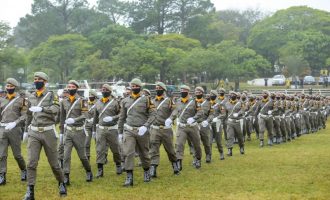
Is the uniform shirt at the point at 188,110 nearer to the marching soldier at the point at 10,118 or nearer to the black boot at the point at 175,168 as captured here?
the black boot at the point at 175,168

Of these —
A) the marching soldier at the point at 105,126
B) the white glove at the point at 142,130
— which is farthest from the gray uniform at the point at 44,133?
the marching soldier at the point at 105,126

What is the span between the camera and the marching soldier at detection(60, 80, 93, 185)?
36.7 ft

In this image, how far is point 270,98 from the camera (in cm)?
2080

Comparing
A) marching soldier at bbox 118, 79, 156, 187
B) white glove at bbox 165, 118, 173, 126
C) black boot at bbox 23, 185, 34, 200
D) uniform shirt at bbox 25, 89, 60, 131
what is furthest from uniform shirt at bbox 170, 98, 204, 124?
black boot at bbox 23, 185, 34, 200

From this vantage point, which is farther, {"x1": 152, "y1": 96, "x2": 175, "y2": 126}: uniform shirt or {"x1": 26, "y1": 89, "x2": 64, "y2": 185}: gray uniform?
{"x1": 152, "y1": 96, "x2": 175, "y2": 126}: uniform shirt

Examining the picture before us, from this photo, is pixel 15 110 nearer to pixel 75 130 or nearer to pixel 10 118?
pixel 10 118

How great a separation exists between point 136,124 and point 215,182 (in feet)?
7.47

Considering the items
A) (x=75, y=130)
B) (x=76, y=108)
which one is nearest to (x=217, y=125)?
(x=76, y=108)

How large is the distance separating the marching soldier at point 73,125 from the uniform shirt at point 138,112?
0.91 m

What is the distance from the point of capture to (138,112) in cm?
1155

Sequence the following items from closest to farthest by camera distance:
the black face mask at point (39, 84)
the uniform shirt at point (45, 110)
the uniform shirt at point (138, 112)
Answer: the uniform shirt at point (45, 110)
the black face mask at point (39, 84)
the uniform shirt at point (138, 112)

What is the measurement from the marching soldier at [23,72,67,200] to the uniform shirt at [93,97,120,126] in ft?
7.71

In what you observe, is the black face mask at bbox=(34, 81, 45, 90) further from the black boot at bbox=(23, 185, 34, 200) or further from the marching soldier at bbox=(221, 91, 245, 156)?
the marching soldier at bbox=(221, 91, 245, 156)

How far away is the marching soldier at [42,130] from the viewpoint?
961 cm
